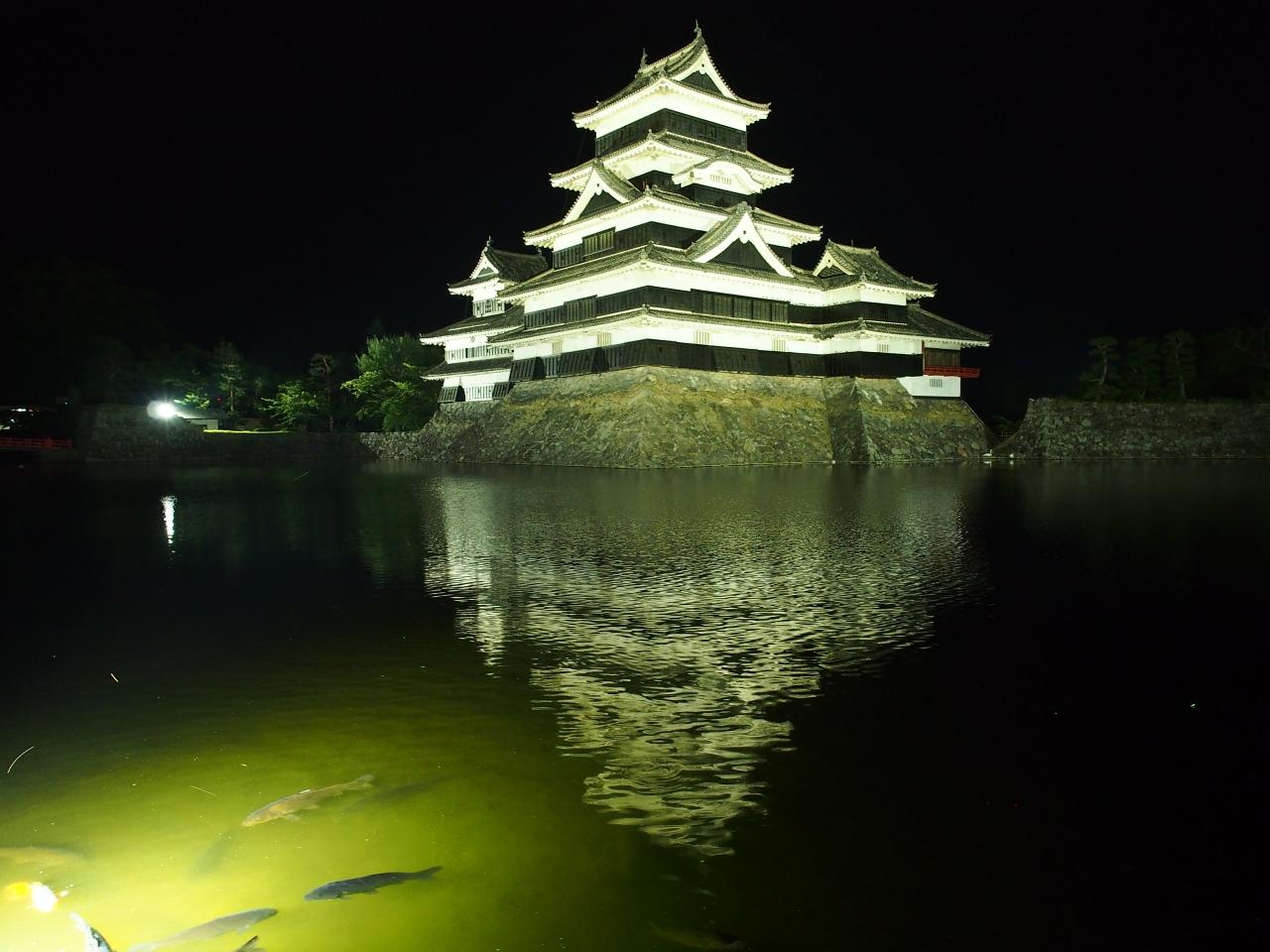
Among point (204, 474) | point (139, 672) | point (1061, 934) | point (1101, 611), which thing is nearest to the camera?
point (1061, 934)

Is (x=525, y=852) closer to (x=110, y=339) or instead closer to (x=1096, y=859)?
(x=1096, y=859)

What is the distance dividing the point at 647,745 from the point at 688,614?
11.2 ft

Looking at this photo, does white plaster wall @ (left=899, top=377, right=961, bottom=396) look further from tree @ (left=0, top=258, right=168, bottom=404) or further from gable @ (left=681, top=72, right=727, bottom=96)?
tree @ (left=0, top=258, right=168, bottom=404)

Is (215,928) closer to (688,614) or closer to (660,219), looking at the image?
(688,614)

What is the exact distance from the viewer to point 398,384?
2249 inches

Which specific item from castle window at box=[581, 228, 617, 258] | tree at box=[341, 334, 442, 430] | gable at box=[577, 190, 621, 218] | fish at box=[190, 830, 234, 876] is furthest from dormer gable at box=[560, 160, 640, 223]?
fish at box=[190, 830, 234, 876]

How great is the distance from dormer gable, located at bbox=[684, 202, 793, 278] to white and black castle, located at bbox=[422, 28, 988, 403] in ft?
0.24

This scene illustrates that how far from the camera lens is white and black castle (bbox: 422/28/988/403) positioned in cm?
3853

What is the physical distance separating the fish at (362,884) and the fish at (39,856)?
127cm

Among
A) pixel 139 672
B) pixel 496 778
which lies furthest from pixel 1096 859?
pixel 139 672

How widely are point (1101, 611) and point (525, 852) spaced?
741 cm

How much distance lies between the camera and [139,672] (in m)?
6.91

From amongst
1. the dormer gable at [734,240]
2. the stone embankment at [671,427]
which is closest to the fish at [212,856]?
the stone embankment at [671,427]

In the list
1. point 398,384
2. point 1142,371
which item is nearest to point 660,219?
point 398,384
